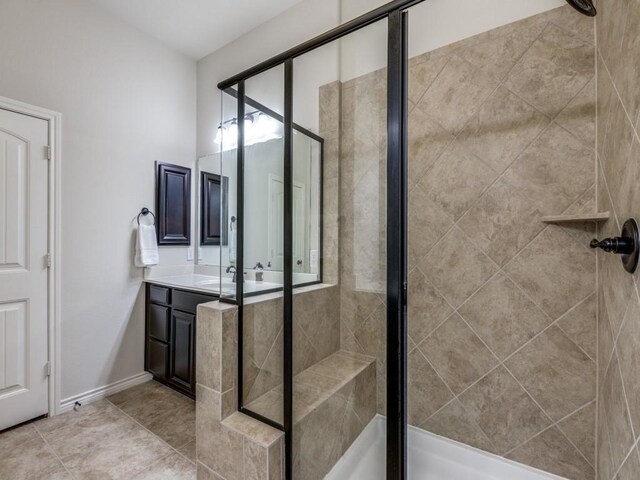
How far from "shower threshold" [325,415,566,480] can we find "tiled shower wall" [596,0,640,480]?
1.29ft

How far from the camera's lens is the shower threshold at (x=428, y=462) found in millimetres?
1150

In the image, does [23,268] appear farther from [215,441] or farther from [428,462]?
[428,462]

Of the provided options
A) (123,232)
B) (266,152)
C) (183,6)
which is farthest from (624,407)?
(183,6)

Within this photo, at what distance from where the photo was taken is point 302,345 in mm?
1349

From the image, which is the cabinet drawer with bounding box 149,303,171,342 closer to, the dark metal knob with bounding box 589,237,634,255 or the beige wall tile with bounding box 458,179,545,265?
the beige wall tile with bounding box 458,179,545,265

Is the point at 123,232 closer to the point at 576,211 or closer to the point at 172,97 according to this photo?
the point at 172,97

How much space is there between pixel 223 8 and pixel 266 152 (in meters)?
1.71

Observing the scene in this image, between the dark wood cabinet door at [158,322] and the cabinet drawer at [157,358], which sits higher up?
the dark wood cabinet door at [158,322]

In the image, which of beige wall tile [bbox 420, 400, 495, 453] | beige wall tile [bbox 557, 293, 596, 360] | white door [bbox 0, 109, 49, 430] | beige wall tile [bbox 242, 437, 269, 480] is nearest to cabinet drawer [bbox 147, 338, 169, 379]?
white door [bbox 0, 109, 49, 430]

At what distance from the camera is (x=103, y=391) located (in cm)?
230

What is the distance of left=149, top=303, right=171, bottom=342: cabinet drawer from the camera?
91.8 inches

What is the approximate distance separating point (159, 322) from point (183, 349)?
41 cm

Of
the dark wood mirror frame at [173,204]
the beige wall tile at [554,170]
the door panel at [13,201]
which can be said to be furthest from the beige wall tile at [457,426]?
the door panel at [13,201]

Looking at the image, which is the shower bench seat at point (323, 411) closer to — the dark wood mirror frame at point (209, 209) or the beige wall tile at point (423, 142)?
the beige wall tile at point (423, 142)
